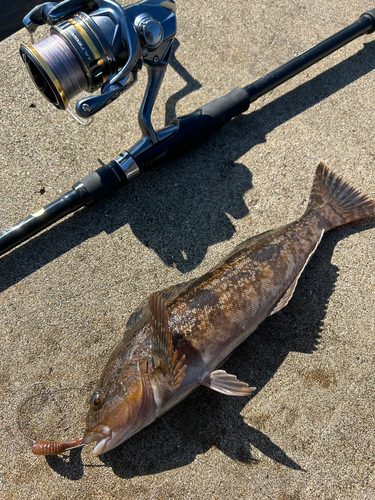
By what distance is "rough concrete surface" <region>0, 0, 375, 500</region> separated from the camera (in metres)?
2.38

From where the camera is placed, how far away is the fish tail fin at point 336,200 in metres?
2.85

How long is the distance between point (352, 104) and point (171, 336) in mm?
2611

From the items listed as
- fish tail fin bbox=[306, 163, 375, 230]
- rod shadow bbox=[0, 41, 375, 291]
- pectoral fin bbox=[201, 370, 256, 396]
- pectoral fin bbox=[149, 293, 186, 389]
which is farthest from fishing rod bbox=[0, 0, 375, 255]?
pectoral fin bbox=[201, 370, 256, 396]

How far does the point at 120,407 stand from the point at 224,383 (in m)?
0.62

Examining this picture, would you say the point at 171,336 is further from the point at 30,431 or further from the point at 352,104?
the point at 352,104

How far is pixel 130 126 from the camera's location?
327 cm

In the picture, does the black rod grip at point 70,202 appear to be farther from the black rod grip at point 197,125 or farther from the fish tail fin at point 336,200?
the fish tail fin at point 336,200

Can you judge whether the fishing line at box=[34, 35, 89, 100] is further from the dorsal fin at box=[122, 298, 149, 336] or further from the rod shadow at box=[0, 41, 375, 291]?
the dorsal fin at box=[122, 298, 149, 336]

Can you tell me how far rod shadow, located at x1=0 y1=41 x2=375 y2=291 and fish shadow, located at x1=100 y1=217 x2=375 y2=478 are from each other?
737mm

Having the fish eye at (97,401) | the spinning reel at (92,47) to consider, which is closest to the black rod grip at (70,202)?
the spinning reel at (92,47)

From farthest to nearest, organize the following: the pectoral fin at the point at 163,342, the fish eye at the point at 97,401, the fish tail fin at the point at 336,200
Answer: the fish tail fin at the point at 336,200 < the fish eye at the point at 97,401 < the pectoral fin at the point at 163,342

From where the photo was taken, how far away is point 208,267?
9.36ft

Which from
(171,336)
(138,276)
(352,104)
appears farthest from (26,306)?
(352,104)

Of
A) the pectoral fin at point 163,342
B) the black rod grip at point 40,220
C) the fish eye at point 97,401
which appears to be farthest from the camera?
the black rod grip at point 40,220
